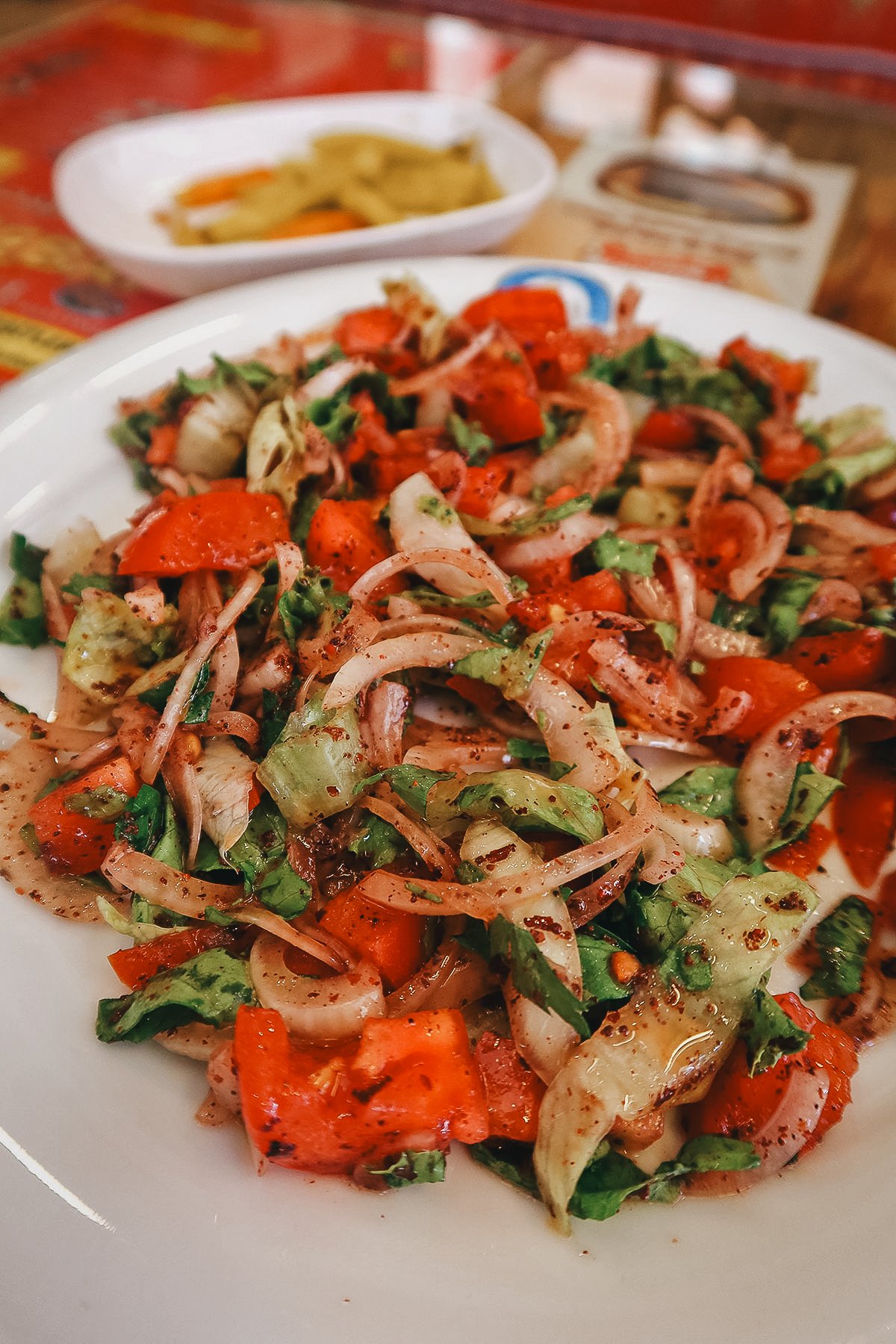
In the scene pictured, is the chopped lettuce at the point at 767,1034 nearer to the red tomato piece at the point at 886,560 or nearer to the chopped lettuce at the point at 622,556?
the chopped lettuce at the point at 622,556

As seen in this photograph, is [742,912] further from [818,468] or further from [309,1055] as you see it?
[818,468]

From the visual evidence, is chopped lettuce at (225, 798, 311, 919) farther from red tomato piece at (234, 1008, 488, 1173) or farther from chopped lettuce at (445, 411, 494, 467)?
chopped lettuce at (445, 411, 494, 467)

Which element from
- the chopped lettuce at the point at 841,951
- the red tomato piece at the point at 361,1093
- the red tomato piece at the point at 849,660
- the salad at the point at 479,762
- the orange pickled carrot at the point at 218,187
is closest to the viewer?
the red tomato piece at the point at 361,1093

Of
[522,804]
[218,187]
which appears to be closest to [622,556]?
[522,804]

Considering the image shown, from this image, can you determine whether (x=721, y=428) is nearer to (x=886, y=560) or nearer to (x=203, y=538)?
(x=886, y=560)

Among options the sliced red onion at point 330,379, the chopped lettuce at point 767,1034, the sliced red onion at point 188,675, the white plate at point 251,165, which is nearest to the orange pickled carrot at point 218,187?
the white plate at point 251,165
